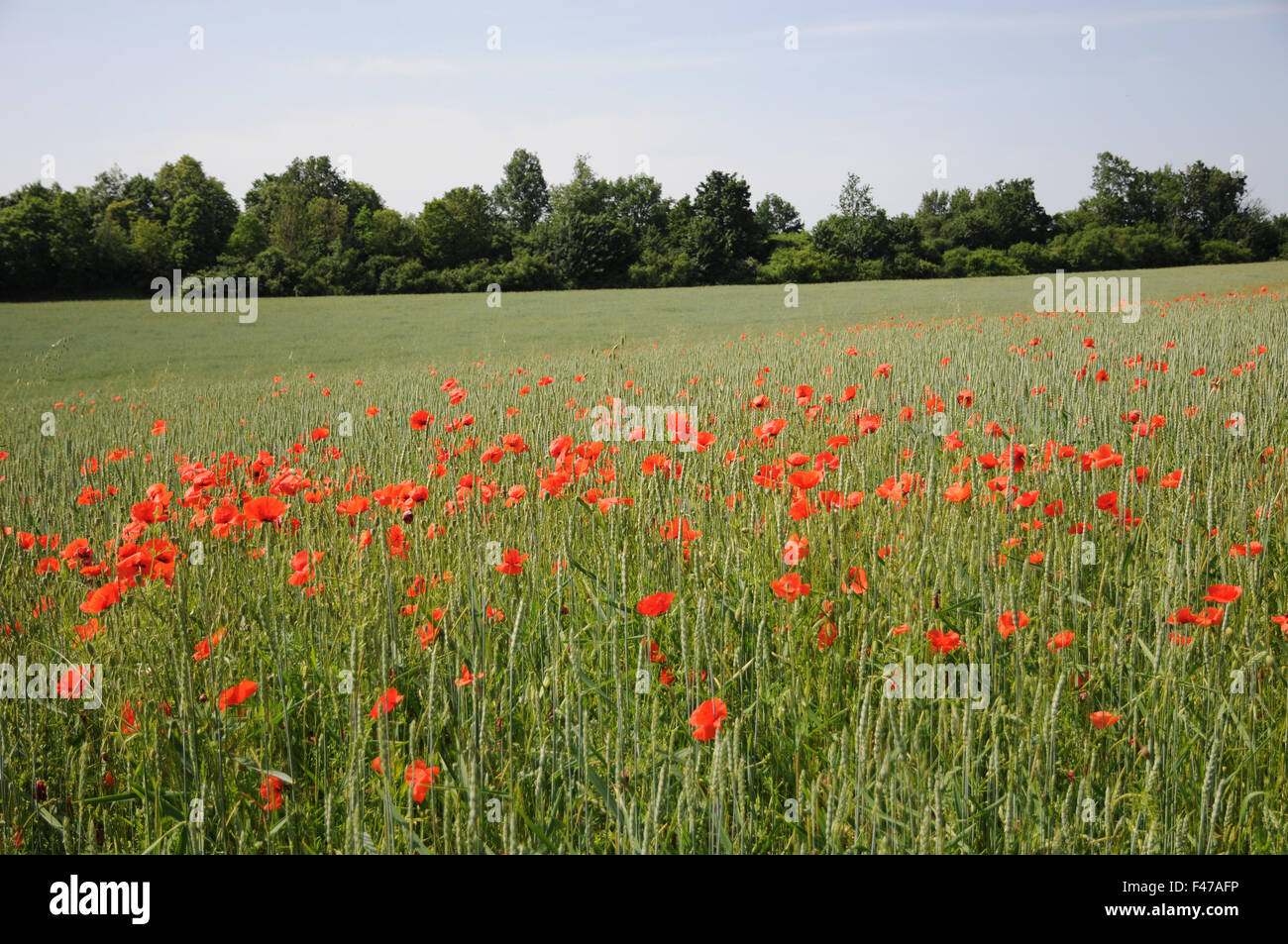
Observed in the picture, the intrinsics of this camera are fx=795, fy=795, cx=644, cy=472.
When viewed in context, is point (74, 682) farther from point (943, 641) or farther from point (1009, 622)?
point (1009, 622)

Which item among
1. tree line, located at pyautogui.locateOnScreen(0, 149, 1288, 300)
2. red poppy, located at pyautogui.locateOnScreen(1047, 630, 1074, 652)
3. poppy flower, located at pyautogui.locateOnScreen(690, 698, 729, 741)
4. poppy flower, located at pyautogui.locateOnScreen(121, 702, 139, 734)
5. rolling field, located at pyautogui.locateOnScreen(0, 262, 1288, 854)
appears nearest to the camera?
poppy flower, located at pyautogui.locateOnScreen(690, 698, 729, 741)

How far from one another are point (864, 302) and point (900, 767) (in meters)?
29.2

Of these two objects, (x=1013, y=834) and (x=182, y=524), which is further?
(x=182, y=524)

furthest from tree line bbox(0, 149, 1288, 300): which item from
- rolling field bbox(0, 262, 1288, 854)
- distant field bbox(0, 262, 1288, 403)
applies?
rolling field bbox(0, 262, 1288, 854)

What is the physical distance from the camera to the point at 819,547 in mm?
2494

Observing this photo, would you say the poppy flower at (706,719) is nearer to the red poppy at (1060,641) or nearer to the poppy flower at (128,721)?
the red poppy at (1060,641)

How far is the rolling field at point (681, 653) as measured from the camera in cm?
144

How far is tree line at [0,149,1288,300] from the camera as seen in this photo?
39.4m

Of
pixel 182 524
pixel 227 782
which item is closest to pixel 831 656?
pixel 227 782

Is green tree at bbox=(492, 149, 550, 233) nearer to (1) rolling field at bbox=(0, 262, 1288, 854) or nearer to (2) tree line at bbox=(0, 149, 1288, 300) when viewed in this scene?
(2) tree line at bbox=(0, 149, 1288, 300)

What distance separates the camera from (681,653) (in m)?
2.10

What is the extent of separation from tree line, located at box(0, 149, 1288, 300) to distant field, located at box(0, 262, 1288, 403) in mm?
6787

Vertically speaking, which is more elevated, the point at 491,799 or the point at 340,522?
the point at 340,522
